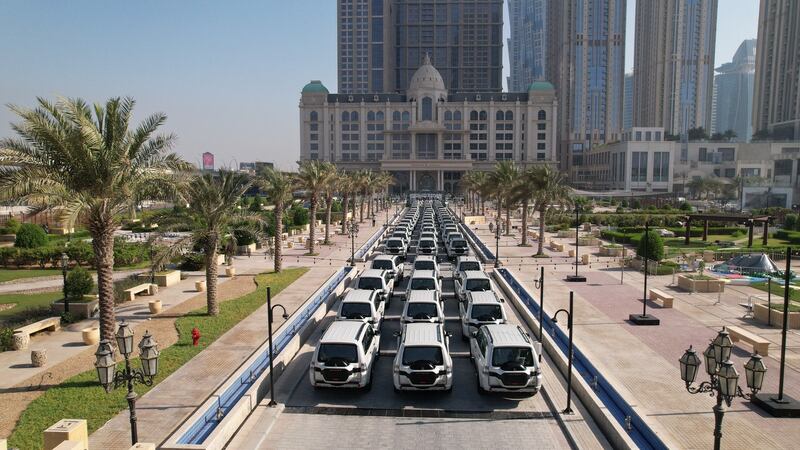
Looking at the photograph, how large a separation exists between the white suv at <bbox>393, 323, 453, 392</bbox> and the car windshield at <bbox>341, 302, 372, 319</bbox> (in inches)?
180

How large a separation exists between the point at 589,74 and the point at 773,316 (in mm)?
174717

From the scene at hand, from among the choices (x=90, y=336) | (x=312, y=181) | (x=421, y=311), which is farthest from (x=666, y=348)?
(x=312, y=181)

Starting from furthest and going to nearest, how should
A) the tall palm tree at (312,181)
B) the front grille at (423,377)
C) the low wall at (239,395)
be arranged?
the tall palm tree at (312,181)
the front grille at (423,377)
the low wall at (239,395)

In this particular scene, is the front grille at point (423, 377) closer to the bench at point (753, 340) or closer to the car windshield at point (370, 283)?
the car windshield at point (370, 283)

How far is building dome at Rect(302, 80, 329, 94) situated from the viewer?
163 meters

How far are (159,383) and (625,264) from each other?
98.6 ft

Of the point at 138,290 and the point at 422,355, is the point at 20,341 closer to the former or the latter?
the point at 138,290

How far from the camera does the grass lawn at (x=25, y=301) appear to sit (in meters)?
23.0

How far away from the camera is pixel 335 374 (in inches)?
552

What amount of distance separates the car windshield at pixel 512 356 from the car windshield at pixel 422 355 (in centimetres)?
134

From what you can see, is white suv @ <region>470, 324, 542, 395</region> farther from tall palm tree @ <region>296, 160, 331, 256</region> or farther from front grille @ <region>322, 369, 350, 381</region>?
tall palm tree @ <region>296, 160, 331, 256</region>

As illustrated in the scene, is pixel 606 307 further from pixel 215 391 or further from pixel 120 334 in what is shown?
pixel 120 334

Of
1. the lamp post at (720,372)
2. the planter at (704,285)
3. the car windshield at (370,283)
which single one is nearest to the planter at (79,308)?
the car windshield at (370,283)

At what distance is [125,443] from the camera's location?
1170cm
